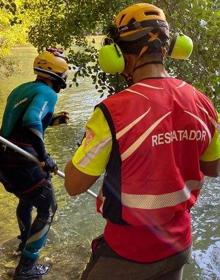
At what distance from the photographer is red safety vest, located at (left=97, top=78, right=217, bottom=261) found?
1.97m

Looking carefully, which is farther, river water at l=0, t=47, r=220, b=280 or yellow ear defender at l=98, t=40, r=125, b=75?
river water at l=0, t=47, r=220, b=280

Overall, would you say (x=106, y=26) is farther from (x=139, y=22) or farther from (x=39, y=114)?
(x=139, y=22)

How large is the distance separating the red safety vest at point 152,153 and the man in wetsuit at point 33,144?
1.99 meters

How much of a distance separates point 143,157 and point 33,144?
7.37 feet

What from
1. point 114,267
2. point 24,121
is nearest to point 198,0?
point 24,121

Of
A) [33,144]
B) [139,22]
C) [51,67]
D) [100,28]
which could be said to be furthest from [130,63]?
[100,28]

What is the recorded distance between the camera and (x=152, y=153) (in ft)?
6.50

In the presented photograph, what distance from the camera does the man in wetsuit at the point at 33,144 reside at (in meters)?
4.00

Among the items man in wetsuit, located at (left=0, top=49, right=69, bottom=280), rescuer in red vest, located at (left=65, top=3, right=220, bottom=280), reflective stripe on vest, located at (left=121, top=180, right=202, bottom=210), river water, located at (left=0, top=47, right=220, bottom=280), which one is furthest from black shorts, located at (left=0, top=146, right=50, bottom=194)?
reflective stripe on vest, located at (left=121, top=180, right=202, bottom=210)

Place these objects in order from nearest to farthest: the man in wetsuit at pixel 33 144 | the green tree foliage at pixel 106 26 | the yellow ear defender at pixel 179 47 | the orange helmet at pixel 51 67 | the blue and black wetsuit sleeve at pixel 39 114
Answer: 1. the yellow ear defender at pixel 179 47
2. the blue and black wetsuit sleeve at pixel 39 114
3. the man in wetsuit at pixel 33 144
4. the orange helmet at pixel 51 67
5. the green tree foliage at pixel 106 26

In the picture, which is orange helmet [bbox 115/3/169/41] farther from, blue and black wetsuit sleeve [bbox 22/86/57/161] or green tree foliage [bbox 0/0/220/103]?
green tree foliage [bbox 0/0/220/103]

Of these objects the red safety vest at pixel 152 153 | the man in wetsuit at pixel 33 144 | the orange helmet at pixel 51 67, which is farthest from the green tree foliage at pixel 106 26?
the red safety vest at pixel 152 153

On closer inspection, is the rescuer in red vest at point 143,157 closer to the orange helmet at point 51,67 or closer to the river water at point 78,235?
the orange helmet at point 51,67

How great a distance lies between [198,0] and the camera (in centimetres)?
499
